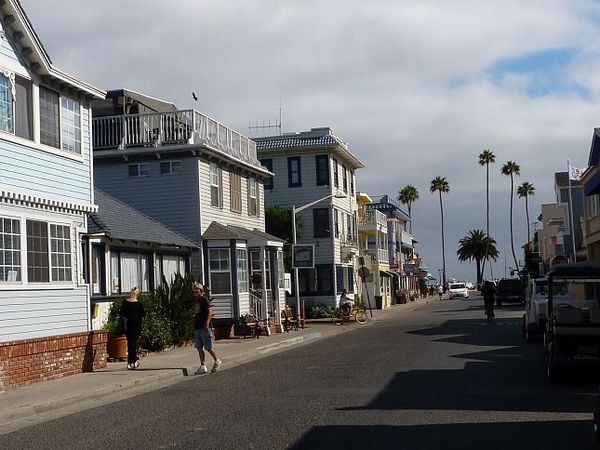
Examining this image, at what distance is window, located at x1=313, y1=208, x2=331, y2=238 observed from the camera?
4928 cm

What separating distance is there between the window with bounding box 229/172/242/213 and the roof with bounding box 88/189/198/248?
400 centimetres

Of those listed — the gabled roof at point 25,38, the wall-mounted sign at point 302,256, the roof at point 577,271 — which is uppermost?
the gabled roof at point 25,38

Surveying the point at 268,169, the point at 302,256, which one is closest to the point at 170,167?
the point at 302,256

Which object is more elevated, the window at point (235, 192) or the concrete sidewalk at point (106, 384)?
the window at point (235, 192)

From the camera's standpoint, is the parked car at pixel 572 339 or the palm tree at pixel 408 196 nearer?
the parked car at pixel 572 339

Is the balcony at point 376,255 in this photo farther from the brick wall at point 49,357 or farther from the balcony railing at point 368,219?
the brick wall at point 49,357

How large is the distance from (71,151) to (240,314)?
42.5 ft

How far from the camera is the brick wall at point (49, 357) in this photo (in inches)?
632

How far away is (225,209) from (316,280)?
56.9 feet

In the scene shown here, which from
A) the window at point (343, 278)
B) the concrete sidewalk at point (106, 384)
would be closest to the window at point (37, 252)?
the concrete sidewalk at point (106, 384)

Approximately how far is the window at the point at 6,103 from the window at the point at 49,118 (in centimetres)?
114

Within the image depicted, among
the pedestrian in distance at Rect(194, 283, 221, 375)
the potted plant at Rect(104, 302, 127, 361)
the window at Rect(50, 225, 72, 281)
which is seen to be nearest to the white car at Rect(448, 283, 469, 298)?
the potted plant at Rect(104, 302, 127, 361)

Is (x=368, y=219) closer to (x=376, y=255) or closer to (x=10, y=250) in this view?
(x=376, y=255)

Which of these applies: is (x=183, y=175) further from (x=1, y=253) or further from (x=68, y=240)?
(x=1, y=253)
